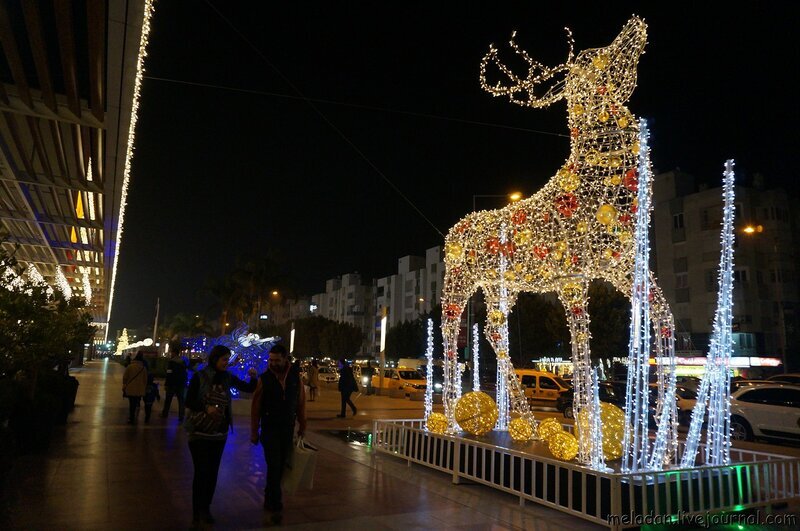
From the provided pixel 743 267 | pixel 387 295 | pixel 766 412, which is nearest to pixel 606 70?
pixel 766 412

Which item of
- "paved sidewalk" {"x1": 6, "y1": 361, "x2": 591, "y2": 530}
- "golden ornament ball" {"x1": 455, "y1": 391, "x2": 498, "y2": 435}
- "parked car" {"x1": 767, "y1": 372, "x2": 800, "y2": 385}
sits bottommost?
"paved sidewalk" {"x1": 6, "y1": 361, "x2": 591, "y2": 530}

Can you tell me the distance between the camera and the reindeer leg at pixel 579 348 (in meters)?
6.06

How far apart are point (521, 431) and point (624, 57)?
490 centimetres

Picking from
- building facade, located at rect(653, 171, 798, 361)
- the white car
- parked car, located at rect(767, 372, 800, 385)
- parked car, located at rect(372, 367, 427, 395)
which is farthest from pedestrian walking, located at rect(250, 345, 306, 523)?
building facade, located at rect(653, 171, 798, 361)

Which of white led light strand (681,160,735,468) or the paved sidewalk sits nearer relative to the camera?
the paved sidewalk

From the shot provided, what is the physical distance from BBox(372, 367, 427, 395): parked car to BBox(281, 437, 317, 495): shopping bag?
1803 centimetres

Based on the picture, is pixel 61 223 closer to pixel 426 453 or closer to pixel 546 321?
pixel 426 453

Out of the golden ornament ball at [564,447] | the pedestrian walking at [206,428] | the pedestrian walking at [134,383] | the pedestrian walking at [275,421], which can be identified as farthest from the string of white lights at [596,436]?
the pedestrian walking at [134,383]

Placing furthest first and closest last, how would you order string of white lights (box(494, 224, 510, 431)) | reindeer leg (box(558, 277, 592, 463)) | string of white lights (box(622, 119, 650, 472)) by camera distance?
string of white lights (box(494, 224, 510, 431))
reindeer leg (box(558, 277, 592, 463))
string of white lights (box(622, 119, 650, 472))

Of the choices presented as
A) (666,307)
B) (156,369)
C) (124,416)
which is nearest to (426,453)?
(666,307)

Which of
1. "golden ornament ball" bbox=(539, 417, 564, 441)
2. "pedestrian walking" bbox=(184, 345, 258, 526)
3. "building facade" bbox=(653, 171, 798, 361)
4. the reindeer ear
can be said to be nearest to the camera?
"pedestrian walking" bbox=(184, 345, 258, 526)

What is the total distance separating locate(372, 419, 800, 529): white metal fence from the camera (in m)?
5.09

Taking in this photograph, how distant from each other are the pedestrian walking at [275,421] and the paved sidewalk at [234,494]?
29 centimetres

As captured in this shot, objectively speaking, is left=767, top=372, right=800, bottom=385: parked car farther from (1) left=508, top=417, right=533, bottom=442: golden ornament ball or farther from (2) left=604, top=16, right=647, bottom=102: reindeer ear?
(2) left=604, top=16, right=647, bottom=102: reindeer ear
